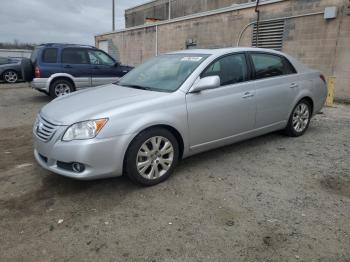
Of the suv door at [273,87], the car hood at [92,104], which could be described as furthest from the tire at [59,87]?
the suv door at [273,87]

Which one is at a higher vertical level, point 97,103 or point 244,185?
point 97,103

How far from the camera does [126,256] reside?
245 cm

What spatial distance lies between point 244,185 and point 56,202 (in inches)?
81.0

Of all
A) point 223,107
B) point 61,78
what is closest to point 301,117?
point 223,107

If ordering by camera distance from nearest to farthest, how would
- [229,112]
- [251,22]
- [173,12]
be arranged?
[229,112]
[251,22]
[173,12]

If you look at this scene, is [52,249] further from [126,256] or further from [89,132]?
[89,132]

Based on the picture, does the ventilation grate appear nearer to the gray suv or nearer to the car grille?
the gray suv

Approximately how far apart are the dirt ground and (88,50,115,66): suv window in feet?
19.0

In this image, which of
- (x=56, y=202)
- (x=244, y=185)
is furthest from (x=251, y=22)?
(x=56, y=202)

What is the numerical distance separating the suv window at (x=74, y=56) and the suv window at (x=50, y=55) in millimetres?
251

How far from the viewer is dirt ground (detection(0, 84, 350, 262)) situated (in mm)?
2518

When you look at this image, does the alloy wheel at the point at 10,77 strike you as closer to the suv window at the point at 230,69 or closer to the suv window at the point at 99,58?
the suv window at the point at 99,58

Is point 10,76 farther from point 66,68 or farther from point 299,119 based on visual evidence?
point 299,119

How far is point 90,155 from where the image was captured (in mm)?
3123
